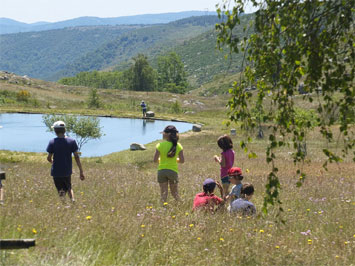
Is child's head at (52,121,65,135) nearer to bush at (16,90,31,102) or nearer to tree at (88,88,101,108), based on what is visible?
tree at (88,88,101,108)

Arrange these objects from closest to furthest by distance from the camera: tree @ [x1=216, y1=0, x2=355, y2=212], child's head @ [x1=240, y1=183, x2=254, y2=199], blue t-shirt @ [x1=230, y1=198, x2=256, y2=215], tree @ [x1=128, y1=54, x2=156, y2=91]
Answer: tree @ [x1=216, y1=0, x2=355, y2=212], blue t-shirt @ [x1=230, y1=198, x2=256, y2=215], child's head @ [x1=240, y1=183, x2=254, y2=199], tree @ [x1=128, y1=54, x2=156, y2=91]

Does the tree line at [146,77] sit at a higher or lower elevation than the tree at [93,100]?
higher

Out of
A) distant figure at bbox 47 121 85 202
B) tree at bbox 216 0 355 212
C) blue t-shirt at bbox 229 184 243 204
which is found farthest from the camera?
distant figure at bbox 47 121 85 202

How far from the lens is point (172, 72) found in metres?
147

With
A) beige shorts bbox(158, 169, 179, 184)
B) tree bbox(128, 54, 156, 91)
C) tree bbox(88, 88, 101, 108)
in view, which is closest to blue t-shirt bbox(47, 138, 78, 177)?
beige shorts bbox(158, 169, 179, 184)

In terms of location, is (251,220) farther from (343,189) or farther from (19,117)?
(19,117)

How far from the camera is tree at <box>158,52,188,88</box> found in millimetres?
145375

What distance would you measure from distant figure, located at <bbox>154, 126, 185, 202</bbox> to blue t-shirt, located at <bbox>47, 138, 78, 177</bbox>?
6.13 ft

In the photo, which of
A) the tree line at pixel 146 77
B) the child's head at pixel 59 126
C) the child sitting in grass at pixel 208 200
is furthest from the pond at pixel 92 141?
the tree line at pixel 146 77

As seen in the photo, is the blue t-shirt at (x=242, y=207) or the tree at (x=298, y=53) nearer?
the tree at (x=298, y=53)

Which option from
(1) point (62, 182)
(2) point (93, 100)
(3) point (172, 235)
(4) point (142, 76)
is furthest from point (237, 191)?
(4) point (142, 76)

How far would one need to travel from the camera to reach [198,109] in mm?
81625

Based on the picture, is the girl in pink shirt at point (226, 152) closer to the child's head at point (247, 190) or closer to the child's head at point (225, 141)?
the child's head at point (225, 141)

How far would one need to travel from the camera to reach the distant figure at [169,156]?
372 inches
